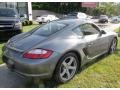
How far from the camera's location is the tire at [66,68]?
3891 millimetres

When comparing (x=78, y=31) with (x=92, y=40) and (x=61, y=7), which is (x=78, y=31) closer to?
(x=92, y=40)

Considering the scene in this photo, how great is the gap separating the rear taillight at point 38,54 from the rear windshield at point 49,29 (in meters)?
0.78

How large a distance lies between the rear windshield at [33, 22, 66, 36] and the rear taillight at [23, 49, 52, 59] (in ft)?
2.55

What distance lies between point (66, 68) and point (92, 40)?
111 centimetres

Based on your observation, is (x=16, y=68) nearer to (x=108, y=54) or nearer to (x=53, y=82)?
(x=53, y=82)

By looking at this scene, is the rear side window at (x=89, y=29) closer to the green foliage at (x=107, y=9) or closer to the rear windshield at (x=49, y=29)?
the rear windshield at (x=49, y=29)

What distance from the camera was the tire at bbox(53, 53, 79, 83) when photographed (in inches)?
153

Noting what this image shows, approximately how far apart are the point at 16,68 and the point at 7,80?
2.22 feet

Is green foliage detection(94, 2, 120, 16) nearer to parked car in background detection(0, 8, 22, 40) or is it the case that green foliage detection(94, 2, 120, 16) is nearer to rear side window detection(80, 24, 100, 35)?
parked car in background detection(0, 8, 22, 40)

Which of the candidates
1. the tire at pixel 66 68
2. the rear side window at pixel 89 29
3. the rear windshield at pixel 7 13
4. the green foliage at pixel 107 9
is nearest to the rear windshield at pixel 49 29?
the rear side window at pixel 89 29

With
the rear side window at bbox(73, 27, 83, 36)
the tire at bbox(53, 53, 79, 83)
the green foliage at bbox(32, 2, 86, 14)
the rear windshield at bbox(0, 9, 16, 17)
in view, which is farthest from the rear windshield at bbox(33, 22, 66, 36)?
the green foliage at bbox(32, 2, 86, 14)

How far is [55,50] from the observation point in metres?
3.79

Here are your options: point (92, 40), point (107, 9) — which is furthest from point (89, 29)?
point (107, 9)

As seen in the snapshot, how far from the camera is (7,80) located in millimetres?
4359
